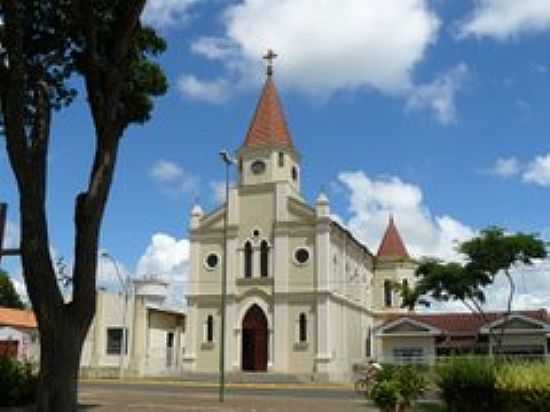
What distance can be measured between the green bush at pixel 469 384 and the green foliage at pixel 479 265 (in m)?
31.0

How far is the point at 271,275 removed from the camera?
51562 millimetres

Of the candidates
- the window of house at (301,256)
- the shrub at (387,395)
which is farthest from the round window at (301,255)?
the shrub at (387,395)

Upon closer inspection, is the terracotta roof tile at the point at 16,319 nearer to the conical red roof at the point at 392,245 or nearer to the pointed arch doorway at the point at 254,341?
the pointed arch doorway at the point at 254,341

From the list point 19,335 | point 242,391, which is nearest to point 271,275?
point 19,335

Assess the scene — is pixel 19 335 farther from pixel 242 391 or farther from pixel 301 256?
pixel 242 391

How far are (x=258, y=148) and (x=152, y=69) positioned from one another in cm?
3629

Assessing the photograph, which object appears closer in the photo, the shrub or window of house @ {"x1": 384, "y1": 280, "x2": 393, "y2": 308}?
the shrub

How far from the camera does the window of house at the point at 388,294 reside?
67.6 meters

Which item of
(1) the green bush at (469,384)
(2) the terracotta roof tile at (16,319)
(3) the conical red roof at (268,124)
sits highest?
(3) the conical red roof at (268,124)

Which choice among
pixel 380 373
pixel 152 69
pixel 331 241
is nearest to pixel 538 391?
pixel 380 373

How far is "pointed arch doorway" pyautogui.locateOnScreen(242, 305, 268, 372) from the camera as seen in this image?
51.0 meters

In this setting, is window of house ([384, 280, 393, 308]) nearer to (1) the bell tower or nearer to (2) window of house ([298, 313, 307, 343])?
(1) the bell tower

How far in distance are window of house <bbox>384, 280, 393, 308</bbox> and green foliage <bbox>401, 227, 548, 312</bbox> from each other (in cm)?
2170

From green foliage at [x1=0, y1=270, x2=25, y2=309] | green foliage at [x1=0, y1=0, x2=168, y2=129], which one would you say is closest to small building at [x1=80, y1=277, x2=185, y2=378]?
green foliage at [x1=0, y1=270, x2=25, y2=309]
